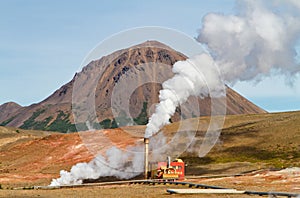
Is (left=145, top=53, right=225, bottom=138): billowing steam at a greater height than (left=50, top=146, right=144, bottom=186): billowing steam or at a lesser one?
greater

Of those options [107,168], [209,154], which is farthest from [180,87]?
[209,154]

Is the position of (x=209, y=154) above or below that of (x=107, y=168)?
above

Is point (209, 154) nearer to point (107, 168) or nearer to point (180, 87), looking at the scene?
point (107, 168)

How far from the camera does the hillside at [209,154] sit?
11544cm

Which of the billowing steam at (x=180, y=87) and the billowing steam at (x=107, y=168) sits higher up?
the billowing steam at (x=180, y=87)

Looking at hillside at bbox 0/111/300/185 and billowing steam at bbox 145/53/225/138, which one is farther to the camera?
hillside at bbox 0/111/300/185

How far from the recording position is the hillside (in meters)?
115

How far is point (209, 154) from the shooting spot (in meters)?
138

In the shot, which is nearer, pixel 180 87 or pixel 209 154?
pixel 180 87

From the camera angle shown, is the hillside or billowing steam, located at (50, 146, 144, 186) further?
the hillside

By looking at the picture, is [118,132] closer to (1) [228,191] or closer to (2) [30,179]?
(2) [30,179]

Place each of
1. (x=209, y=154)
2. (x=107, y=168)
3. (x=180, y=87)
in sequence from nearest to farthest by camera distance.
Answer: (x=180, y=87), (x=107, y=168), (x=209, y=154)

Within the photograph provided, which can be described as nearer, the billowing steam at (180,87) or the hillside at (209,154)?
the billowing steam at (180,87)

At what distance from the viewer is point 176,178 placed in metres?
93.0
